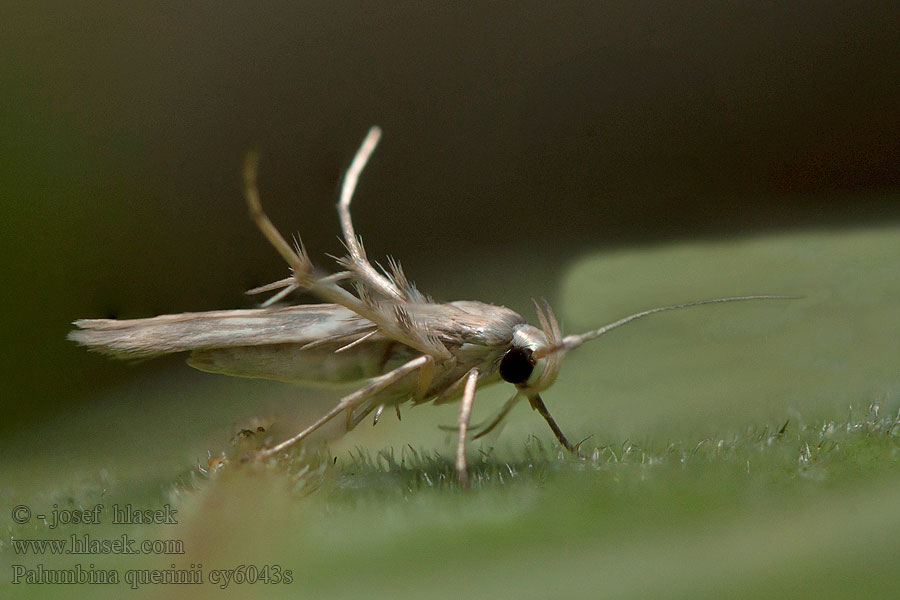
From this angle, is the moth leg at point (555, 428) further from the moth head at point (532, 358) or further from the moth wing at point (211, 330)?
the moth wing at point (211, 330)

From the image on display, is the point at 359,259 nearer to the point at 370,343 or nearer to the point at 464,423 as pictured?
the point at 370,343

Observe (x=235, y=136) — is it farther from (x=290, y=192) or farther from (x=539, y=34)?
(x=539, y=34)

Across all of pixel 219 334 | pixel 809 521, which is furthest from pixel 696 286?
pixel 809 521

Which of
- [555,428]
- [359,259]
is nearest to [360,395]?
[359,259]

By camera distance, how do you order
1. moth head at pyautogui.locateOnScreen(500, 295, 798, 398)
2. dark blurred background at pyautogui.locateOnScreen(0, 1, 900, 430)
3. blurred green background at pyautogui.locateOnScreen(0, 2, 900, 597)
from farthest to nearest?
1. dark blurred background at pyautogui.locateOnScreen(0, 1, 900, 430)
2. moth head at pyautogui.locateOnScreen(500, 295, 798, 398)
3. blurred green background at pyautogui.locateOnScreen(0, 2, 900, 597)

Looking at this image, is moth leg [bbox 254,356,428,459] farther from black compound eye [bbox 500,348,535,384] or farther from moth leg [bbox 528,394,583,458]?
moth leg [bbox 528,394,583,458]

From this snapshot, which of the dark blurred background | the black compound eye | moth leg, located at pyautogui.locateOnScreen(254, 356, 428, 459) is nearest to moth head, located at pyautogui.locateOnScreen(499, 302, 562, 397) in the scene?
the black compound eye
